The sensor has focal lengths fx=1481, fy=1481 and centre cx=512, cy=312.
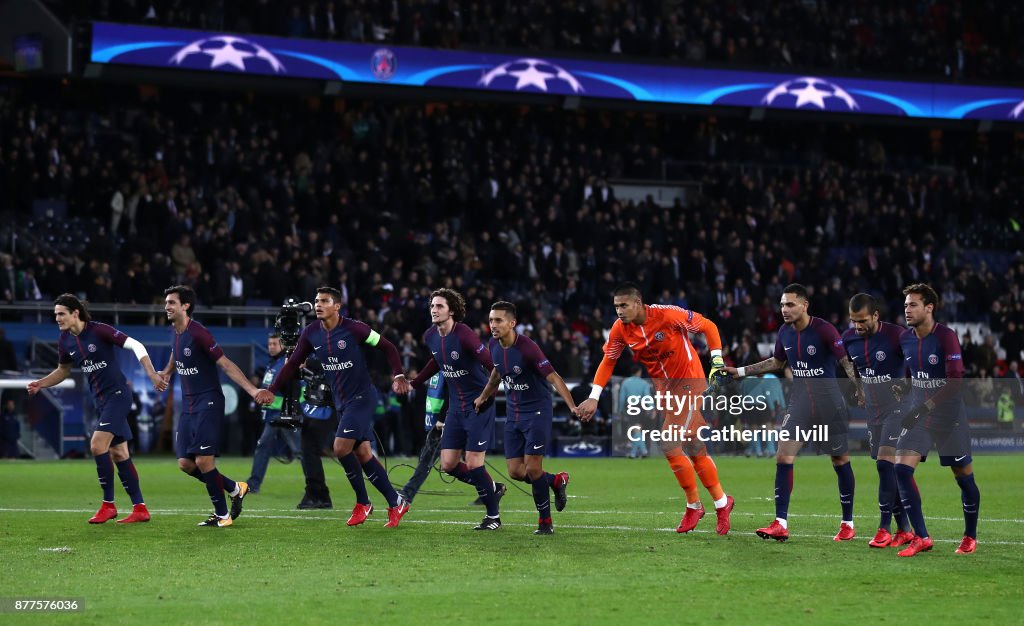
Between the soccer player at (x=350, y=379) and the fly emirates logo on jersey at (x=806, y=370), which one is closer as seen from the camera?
the fly emirates logo on jersey at (x=806, y=370)

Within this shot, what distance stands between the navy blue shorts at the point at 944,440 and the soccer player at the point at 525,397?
3364mm

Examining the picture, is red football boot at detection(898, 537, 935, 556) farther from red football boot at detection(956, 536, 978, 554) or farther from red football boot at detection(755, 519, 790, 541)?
red football boot at detection(755, 519, 790, 541)

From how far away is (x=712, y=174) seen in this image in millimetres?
45812

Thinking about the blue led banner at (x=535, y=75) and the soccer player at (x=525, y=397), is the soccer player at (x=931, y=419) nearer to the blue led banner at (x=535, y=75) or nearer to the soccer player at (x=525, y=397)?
the soccer player at (x=525, y=397)

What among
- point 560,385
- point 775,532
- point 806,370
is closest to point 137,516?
point 560,385

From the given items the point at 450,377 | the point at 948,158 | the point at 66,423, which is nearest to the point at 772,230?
the point at 948,158

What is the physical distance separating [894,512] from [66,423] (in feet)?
67.3

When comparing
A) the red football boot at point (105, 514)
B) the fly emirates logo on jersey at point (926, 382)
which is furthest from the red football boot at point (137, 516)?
the fly emirates logo on jersey at point (926, 382)

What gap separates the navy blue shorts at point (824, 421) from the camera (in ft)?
46.2

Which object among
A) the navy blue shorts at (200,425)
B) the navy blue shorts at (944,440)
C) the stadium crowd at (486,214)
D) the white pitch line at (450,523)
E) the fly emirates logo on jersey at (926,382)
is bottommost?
the white pitch line at (450,523)

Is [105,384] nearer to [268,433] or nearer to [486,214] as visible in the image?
[268,433]

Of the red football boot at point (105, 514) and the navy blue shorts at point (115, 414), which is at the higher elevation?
the navy blue shorts at point (115, 414)

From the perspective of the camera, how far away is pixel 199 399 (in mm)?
15477

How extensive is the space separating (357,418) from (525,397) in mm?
1898
